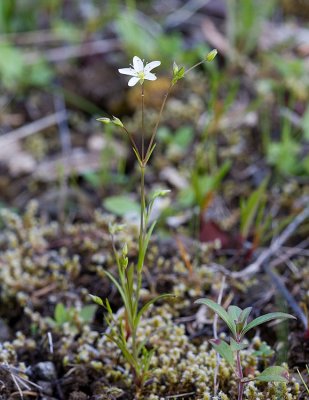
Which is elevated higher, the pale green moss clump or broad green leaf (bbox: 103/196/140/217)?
broad green leaf (bbox: 103/196/140/217)

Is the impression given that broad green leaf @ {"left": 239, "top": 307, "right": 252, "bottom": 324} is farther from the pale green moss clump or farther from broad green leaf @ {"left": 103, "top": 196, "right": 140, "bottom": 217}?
broad green leaf @ {"left": 103, "top": 196, "right": 140, "bottom": 217}

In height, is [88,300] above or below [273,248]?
below

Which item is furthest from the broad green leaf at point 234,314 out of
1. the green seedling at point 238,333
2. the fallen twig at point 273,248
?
the fallen twig at point 273,248

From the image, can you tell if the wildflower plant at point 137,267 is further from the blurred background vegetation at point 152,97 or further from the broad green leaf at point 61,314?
the blurred background vegetation at point 152,97

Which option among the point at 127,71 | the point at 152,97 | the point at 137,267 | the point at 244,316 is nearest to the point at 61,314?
the point at 137,267

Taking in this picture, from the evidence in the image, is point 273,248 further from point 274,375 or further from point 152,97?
point 152,97

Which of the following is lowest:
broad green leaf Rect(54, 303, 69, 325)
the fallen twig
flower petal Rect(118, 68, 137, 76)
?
broad green leaf Rect(54, 303, 69, 325)

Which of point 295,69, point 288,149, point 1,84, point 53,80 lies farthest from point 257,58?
point 1,84

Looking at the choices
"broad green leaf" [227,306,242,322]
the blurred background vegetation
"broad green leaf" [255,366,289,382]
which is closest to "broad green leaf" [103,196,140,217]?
the blurred background vegetation

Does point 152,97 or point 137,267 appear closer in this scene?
point 137,267

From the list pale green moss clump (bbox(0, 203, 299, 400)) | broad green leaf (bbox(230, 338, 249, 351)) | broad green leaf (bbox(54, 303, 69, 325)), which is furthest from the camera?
broad green leaf (bbox(54, 303, 69, 325))

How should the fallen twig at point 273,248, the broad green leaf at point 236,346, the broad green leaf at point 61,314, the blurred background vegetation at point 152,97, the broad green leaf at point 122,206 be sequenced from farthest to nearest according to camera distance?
the blurred background vegetation at point 152,97 < the broad green leaf at point 122,206 < the fallen twig at point 273,248 < the broad green leaf at point 61,314 < the broad green leaf at point 236,346
